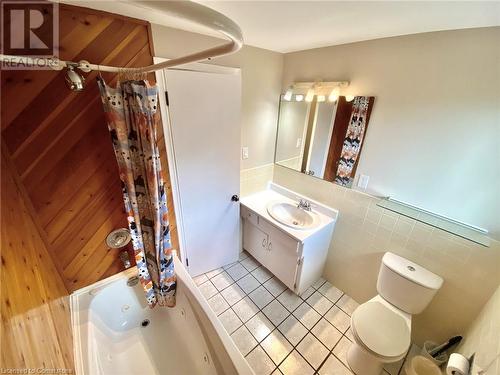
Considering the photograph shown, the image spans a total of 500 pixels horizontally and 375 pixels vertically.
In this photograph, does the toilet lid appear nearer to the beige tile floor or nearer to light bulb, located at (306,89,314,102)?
the beige tile floor

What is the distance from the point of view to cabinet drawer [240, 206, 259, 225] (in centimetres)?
217

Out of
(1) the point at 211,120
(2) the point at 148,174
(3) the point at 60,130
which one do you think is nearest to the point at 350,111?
(1) the point at 211,120

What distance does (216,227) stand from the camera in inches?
85.4

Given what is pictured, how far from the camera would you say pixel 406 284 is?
148cm

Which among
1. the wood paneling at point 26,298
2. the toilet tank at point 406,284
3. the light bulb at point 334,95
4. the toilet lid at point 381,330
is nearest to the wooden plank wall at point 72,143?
the wood paneling at point 26,298

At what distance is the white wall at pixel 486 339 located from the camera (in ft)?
3.09

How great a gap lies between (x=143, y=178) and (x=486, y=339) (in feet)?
7.04

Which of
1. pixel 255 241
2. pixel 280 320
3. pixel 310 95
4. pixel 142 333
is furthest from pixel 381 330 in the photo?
pixel 310 95

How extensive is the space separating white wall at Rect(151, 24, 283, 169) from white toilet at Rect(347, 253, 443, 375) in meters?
1.53

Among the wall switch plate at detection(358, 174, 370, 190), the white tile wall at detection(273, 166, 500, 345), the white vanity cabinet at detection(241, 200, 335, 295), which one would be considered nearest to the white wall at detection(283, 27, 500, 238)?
the wall switch plate at detection(358, 174, 370, 190)

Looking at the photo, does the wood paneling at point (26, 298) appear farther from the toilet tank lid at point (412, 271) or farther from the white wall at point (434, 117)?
the white wall at point (434, 117)

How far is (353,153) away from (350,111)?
0.35 metres

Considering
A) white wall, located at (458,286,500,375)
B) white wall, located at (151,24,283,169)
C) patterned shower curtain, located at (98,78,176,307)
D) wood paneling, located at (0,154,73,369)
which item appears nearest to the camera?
wood paneling, located at (0,154,73,369)

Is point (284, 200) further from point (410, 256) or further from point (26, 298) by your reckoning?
point (26, 298)
